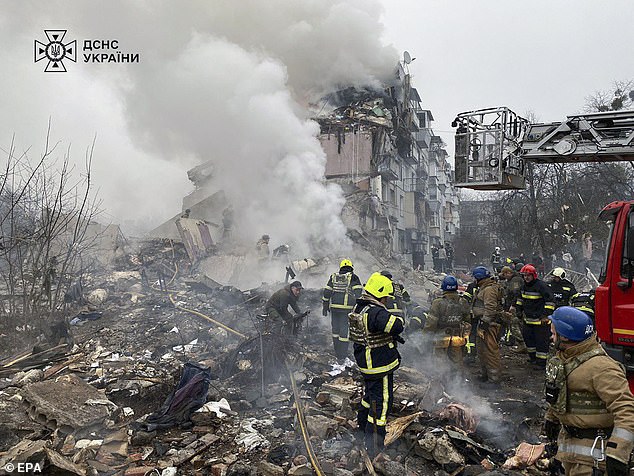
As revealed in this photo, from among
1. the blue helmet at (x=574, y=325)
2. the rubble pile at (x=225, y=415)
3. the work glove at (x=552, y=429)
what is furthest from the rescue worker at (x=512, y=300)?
the blue helmet at (x=574, y=325)

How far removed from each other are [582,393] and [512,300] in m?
5.85

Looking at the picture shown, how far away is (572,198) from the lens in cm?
1919

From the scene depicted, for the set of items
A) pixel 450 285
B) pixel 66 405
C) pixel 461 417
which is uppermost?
pixel 450 285

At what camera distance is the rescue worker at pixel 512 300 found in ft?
25.1

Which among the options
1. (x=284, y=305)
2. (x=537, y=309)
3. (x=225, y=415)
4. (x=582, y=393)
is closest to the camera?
(x=582, y=393)

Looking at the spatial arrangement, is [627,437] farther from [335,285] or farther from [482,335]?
[335,285]

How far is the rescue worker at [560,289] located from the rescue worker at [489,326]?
145 centimetres

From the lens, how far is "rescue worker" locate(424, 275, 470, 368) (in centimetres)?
566

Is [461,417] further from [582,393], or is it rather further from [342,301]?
[342,301]

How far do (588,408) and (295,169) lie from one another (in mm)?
15677

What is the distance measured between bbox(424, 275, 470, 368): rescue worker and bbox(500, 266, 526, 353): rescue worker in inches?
70.9

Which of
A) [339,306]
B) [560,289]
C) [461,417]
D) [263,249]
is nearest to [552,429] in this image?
[461,417]

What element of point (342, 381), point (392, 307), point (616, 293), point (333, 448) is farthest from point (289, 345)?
point (616, 293)

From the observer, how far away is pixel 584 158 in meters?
4.66
